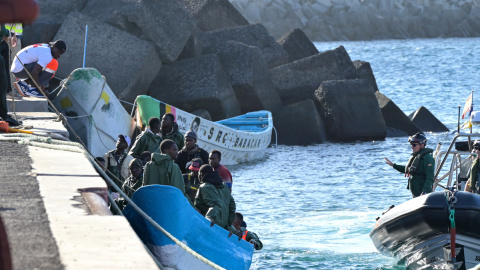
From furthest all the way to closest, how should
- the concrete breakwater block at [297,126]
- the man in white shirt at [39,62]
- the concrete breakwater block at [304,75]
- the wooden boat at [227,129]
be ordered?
the concrete breakwater block at [304,75] < the concrete breakwater block at [297,126] < the wooden boat at [227,129] < the man in white shirt at [39,62]

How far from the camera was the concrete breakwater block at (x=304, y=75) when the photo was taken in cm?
2730

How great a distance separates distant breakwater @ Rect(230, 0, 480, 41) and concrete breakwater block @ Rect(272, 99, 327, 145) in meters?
67.1

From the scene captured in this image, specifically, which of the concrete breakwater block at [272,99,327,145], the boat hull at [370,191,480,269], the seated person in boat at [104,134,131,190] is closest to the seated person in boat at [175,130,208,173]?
the seated person in boat at [104,134,131,190]

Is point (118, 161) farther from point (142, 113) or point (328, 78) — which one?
point (328, 78)

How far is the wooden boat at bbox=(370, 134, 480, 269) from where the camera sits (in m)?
9.71

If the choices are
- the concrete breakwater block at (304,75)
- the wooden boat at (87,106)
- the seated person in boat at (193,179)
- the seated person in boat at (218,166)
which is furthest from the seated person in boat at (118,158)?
the concrete breakwater block at (304,75)

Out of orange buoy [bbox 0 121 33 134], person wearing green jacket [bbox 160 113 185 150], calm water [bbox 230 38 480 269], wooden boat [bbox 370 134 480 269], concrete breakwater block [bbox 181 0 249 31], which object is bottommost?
calm water [bbox 230 38 480 269]

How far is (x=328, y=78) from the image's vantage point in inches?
1109

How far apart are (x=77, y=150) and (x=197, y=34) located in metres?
18.2

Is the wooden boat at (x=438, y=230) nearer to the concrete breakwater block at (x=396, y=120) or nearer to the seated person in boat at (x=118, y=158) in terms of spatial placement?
the seated person in boat at (x=118, y=158)

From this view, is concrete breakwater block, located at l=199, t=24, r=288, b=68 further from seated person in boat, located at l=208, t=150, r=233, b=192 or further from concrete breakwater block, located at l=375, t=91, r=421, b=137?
seated person in boat, located at l=208, t=150, r=233, b=192

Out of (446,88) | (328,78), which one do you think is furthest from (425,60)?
(328,78)

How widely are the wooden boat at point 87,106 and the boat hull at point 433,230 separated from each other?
575 cm

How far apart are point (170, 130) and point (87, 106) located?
9.96 ft
